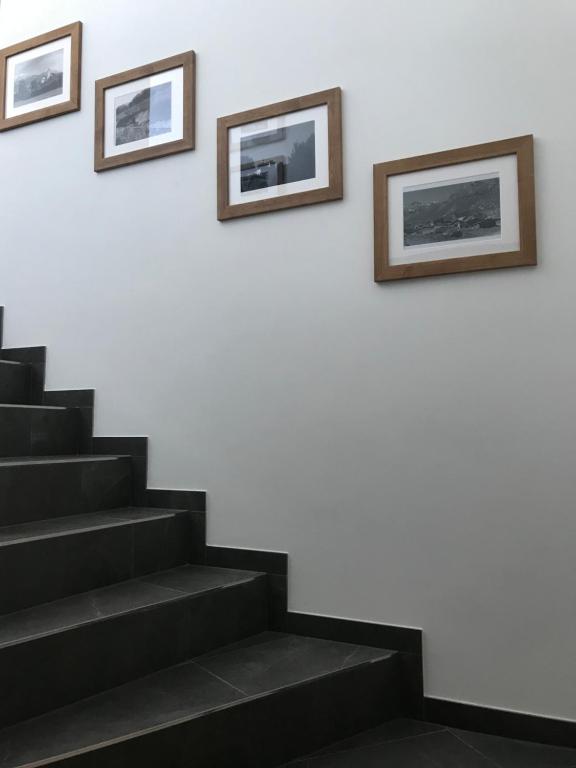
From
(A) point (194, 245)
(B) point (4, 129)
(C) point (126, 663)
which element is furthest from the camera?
(B) point (4, 129)

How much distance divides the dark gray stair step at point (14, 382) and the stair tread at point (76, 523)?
0.86 meters

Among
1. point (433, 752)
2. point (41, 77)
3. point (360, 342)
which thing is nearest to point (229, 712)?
point (433, 752)

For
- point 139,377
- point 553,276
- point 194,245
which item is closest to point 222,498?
point 139,377

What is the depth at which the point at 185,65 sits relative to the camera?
275cm

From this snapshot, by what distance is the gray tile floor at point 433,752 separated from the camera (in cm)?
181

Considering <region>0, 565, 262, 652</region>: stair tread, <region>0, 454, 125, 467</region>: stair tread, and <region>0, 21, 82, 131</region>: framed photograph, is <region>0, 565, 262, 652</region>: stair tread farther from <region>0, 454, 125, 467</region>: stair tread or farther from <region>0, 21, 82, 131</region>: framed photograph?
<region>0, 21, 82, 131</region>: framed photograph

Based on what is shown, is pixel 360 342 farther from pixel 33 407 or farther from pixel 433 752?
pixel 33 407

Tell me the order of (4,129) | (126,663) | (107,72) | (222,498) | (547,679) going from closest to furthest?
(126,663) < (547,679) < (222,498) < (107,72) < (4,129)

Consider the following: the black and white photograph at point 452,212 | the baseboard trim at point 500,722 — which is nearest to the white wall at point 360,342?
the baseboard trim at point 500,722

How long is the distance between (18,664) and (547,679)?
1.51 meters

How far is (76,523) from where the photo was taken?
224 cm

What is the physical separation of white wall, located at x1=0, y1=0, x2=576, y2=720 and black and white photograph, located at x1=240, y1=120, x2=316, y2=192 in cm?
15

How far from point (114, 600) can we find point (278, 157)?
171cm

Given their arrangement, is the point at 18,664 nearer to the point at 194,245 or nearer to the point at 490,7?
the point at 194,245
